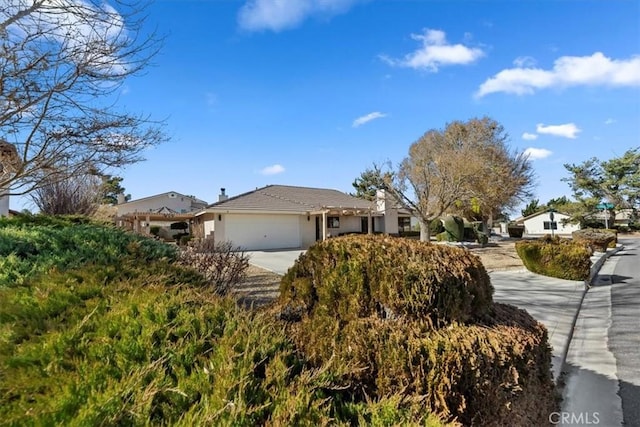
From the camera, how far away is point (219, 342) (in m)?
2.02

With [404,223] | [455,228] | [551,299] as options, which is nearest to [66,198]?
[551,299]

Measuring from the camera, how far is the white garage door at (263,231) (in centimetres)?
2328

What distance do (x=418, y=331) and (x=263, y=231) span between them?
73.8 feet

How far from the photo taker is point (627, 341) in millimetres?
5648

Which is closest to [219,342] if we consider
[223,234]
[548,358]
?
[548,358]

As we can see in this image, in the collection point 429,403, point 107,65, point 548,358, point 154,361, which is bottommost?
point 548,358

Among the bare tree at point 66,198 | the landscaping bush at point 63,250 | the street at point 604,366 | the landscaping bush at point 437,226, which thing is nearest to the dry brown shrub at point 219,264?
the landscaping bush at point 63,250

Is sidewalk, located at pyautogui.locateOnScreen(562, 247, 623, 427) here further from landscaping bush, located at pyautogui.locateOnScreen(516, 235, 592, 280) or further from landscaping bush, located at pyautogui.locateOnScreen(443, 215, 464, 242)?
landscaping bush, located at pyautogui.locateOnScreen(443, 215, 464, 242)

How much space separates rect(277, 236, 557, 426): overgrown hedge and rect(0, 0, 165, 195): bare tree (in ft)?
17.0

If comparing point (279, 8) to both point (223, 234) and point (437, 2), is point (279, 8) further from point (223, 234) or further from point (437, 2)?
point (223, 234)

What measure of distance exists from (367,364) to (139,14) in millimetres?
6552

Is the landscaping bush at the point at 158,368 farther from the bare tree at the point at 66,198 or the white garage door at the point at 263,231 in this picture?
the white garage door at the point at 263,231

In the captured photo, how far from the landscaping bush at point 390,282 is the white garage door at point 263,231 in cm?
2044

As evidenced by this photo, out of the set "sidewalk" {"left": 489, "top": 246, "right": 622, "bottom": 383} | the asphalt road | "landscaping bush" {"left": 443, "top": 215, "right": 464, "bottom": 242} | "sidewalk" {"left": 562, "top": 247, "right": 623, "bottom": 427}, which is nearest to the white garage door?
"landscaping bush" {"left": 443, "top": 215, "right": 464, "bottom": 242}
